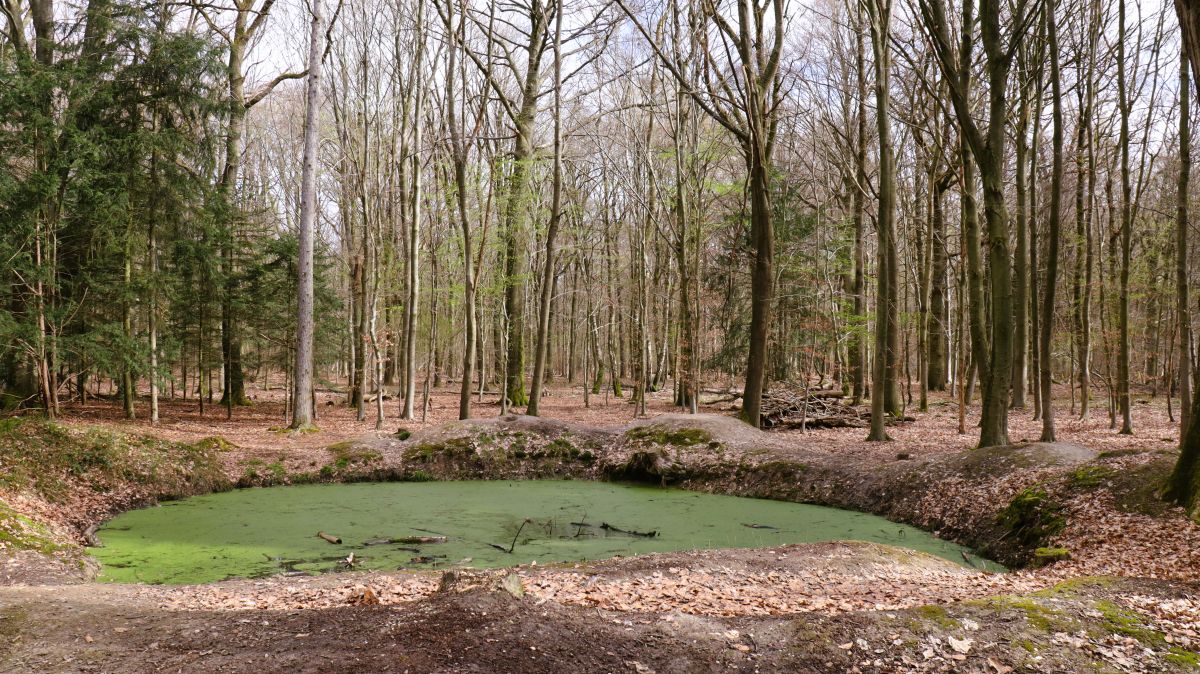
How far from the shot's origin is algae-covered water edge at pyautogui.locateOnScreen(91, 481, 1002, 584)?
6.42 metres

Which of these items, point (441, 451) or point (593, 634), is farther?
point (441, 451)

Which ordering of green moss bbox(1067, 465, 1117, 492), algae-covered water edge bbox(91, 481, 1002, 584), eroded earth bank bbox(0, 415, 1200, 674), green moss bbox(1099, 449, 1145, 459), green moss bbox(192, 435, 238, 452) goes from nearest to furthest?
eroded earth bank bbox(0, 415, 1200, 674) → algae-covered water edge bbox(91, 481, 1002, 584) → green moss bbox(1067, 465, 1117, 492) → green moss bbox(1099, 449, 1145, 459) → green moss bbox(192, 435, 238, 452)

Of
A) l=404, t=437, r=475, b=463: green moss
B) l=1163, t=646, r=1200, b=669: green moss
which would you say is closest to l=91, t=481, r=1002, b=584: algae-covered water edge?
l=404, t=437, r=475, b=463: green moss

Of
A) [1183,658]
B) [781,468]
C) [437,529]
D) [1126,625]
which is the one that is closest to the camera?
[1183,658]

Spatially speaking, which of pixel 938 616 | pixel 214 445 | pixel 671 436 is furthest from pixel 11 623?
pixel 671 436

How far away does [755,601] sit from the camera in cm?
472

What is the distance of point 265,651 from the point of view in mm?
3434

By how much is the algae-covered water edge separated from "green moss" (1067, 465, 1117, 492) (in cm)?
130

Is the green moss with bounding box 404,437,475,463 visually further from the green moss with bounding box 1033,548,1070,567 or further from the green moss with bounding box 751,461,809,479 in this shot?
the green moss with bounding box 1033,548,1070,567

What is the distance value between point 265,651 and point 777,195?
1794cm

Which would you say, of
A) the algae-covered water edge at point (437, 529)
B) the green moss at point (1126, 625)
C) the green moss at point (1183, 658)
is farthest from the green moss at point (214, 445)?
the green moss at point (1183, 658)

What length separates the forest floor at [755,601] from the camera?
11.4 feet

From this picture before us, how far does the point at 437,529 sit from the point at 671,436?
16.1 ft

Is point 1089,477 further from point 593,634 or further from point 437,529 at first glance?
point 437,529
